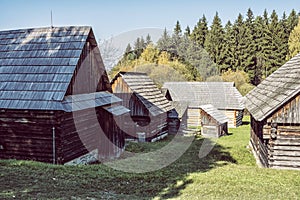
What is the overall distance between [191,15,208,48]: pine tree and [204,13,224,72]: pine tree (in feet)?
5.78

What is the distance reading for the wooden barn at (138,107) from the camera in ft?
71.1

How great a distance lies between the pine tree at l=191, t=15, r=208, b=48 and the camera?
195 ft

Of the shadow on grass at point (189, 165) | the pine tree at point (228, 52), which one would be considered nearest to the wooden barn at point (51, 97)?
the shadow on grass at point (189, 165)

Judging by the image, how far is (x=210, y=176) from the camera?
32.7 feet

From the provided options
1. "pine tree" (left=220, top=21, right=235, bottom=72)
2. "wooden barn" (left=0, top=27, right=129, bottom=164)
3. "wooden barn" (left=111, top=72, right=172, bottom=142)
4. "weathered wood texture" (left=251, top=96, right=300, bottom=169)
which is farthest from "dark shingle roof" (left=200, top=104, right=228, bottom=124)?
"pine tree" (left=220, top=21, right=235, bottom=72)

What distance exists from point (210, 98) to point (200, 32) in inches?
1173

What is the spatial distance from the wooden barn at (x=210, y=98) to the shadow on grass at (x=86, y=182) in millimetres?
20750

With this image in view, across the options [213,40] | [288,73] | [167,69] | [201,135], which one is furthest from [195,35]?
[288,73]

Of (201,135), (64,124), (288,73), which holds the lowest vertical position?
(201,135)

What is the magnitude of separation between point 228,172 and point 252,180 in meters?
1.20

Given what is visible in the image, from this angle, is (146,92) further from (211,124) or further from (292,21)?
(292,21)

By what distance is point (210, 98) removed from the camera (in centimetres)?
3322

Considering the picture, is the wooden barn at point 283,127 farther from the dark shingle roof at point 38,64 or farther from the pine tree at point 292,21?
the pine tree at point 292,21

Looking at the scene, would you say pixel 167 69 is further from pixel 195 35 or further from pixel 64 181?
pixel 64 181
